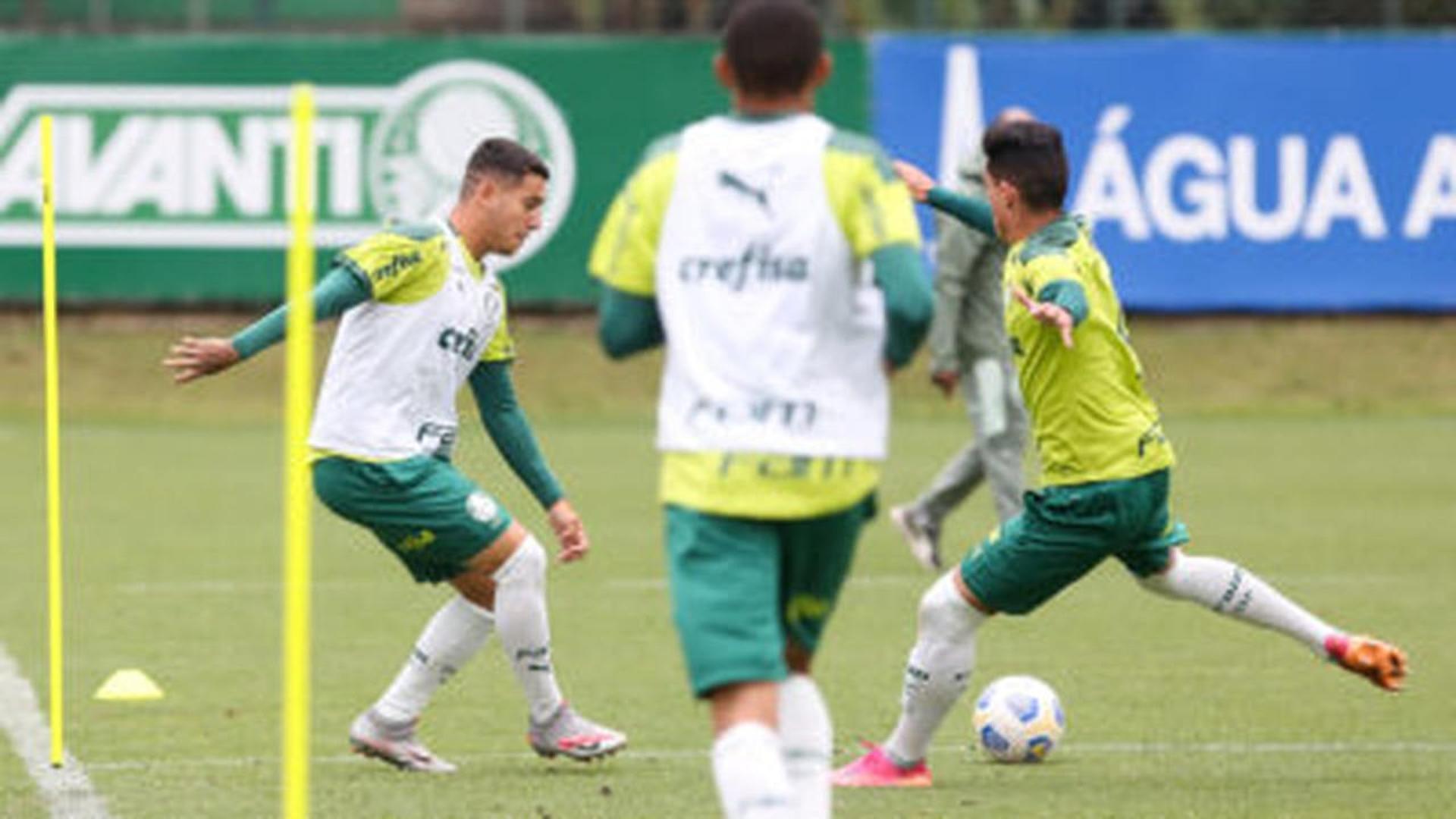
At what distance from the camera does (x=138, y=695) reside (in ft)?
35.2

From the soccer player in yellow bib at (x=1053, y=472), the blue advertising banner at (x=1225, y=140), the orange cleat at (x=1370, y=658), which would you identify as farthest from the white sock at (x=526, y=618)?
the blue advertising banner at (x=1225, y=140)

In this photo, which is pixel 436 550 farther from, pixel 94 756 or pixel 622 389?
pixel 622 389

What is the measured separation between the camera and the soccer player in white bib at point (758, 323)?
249 inches

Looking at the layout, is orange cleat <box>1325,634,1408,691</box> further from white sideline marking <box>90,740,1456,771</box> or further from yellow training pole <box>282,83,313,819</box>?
yellow training pole <box>282,83,313,819</box>

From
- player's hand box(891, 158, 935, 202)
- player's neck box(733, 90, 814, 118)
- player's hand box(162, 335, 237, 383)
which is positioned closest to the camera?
player's neck box(733, 90, 814, 118)

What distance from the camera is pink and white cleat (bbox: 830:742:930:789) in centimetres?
898

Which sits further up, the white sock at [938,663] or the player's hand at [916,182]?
the player's hand at [916,182]

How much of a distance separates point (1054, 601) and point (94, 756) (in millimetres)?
5375

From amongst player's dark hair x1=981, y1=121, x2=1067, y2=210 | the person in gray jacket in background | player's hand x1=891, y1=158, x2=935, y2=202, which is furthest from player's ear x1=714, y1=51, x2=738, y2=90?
the person in gray jacket in background

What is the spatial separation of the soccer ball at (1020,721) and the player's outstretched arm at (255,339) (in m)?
2.29

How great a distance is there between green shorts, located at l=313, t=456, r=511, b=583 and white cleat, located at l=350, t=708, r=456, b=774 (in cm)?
53

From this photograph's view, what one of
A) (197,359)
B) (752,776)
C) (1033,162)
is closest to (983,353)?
(1033,162)

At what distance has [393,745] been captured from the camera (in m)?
9.29

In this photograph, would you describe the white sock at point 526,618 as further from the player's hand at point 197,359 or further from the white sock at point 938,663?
the player's hand at point 197,359
